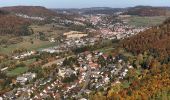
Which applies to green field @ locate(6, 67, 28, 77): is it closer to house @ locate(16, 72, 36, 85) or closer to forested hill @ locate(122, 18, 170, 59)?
house @ locate(16, 72, 36, 85)

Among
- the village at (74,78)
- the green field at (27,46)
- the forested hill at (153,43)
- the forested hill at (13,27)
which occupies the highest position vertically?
the forested hill at (153,43)

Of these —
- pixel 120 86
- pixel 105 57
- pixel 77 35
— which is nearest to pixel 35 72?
pixel 105 57

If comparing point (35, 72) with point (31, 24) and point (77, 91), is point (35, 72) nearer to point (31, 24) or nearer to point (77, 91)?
point (77, 91)

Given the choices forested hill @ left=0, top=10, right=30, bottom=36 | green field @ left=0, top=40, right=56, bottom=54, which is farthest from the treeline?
green field @ left=0, top=40, right=56, bottom=54

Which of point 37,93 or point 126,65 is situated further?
point 126,65

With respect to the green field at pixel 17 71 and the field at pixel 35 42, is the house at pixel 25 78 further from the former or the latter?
the field at pixel 35 42

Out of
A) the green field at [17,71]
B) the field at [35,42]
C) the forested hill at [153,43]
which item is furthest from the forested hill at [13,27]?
the green field at [17,71]

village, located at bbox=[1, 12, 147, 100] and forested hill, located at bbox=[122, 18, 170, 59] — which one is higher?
forested hill, located at bbox=[122, 18, 170, 59]

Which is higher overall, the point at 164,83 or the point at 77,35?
the point at 164,83
